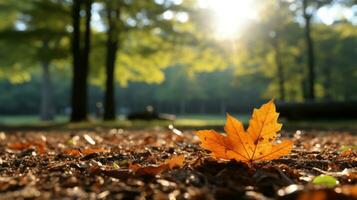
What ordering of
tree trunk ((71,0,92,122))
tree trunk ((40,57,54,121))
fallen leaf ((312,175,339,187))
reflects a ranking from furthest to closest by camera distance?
tree trunk ((40,57,54,121)) → tree trunk ((71,0,92,122)) → fallen leaf ((312,175,339,187))

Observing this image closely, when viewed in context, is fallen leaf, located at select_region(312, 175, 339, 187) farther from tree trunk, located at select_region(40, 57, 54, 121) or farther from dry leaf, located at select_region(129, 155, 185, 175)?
tree trunk, located at select_region(40, 57, 54, 121)

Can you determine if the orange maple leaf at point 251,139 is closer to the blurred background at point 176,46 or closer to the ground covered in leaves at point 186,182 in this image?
the ground covered in leaves at point 186,182

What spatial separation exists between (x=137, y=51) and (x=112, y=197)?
62.5 ft

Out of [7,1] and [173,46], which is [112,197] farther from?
[7,1]

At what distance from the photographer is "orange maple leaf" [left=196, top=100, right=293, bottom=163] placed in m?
1.83

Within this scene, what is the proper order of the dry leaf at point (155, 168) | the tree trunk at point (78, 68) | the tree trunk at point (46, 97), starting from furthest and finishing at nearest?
the tree trunk at point (46, 97), the tree trunk at point (78, 68), the dry leaf at point (155, 168)

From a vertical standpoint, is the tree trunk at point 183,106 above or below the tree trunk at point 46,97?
below

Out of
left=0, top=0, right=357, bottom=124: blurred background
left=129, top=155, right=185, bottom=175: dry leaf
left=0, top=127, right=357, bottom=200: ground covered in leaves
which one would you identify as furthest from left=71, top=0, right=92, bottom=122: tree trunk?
left=129, top=155, right=185, bottom=175: dry leaf

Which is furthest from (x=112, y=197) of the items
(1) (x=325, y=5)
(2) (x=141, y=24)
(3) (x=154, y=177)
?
(1) (x=325, y=5)

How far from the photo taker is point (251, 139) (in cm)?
191

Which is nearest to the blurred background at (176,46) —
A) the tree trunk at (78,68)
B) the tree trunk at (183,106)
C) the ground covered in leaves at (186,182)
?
the tree trunk at (78,68)

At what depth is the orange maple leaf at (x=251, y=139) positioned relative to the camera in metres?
1.83

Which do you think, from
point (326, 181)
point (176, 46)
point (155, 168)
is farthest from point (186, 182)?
point (176, 46)

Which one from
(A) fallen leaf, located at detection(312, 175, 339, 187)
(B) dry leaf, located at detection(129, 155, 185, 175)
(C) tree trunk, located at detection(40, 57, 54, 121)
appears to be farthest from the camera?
(C) tree trunk, located at detection(40, 57, 54, 121)
